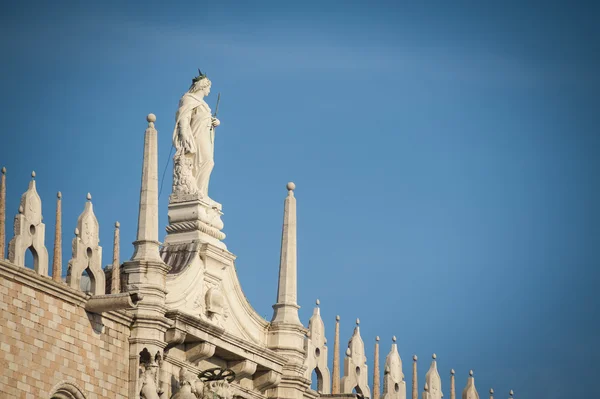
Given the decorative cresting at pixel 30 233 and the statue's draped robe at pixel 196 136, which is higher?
the statue's draped robe at pixel 196 136

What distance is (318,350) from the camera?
53562mm

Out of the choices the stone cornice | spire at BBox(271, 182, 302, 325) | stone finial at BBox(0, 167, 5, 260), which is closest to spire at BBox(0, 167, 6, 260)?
stone finial at BBox(0, 167, 5, 260)

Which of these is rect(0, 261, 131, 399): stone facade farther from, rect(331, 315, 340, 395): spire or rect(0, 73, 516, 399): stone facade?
rect(331, 315, 340, 395): spire

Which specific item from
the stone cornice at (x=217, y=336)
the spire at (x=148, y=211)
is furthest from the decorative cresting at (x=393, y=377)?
the spire at (x=148, y=211)

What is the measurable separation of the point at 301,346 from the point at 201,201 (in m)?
4.80

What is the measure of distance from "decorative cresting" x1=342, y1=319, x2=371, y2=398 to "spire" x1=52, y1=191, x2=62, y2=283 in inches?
492

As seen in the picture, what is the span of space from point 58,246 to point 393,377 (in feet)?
49.6

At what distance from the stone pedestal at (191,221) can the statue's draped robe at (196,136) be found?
37cm

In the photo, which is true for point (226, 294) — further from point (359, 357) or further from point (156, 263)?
point (359, 357)

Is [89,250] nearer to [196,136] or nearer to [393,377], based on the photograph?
[196,136]

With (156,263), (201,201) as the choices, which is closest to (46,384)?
(156,263)

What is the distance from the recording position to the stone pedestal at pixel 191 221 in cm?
4878

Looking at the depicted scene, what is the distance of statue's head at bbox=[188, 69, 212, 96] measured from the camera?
49.8m

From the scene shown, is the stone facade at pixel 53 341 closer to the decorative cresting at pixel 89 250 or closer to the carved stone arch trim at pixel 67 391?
the carved stone arch trim at pixel 67 391
